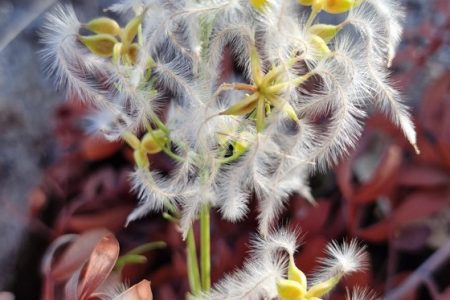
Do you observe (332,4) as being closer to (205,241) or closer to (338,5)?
(338,5)

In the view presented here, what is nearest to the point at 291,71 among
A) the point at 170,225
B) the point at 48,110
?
the point at 170,225

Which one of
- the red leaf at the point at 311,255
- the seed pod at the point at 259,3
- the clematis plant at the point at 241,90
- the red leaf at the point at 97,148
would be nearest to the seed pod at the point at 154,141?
the clematis plant at the point at 241,90

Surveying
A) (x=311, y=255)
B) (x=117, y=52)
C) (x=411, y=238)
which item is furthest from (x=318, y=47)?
(x=411, y=238)

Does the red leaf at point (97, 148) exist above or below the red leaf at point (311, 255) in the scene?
above

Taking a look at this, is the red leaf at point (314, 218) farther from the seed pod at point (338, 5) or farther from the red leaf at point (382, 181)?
the seed pod at point (338, 5)

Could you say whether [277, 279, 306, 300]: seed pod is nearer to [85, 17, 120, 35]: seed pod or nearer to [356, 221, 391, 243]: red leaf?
[85, 17, 120, 35]: seed pod

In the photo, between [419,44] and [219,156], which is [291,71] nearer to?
[219,156]

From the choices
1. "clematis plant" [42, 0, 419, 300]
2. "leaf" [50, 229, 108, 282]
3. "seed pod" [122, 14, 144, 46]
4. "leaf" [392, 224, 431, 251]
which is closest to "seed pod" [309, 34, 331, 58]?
"clematis plant" [42, 0, 419, 300]
